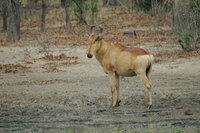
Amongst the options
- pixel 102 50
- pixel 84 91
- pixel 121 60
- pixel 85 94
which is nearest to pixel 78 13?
pixel 84 91

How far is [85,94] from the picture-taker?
1304 centimetres

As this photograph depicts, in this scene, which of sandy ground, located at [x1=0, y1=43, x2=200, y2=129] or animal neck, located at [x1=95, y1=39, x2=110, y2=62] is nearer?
sandy ground, located at [x1=0, y1=43, x2=200, y2=129]

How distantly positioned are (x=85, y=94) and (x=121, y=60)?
8.78ft

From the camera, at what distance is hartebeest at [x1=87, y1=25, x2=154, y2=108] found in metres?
10.4

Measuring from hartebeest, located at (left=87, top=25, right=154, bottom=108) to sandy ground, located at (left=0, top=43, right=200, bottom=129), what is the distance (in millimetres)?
822

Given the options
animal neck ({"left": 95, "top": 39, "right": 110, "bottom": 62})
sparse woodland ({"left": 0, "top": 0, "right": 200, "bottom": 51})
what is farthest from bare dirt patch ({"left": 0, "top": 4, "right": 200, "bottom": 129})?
sparse woodland ({"left": 0, "top": 0, "right": 200, "bottom": 51})

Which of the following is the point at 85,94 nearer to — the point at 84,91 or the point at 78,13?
the point at 84,91

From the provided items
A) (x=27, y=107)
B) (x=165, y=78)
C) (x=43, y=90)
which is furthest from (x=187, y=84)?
(x=27, y=107)

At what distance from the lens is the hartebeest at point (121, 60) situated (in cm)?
1041

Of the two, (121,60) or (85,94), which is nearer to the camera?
(121,60)

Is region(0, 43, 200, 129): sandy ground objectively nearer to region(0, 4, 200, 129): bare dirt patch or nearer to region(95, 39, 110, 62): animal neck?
region(0, 4, 200, 129): bare dirt patch

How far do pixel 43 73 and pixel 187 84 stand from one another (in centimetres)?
652

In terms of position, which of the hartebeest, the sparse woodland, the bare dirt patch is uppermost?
the hartebeest

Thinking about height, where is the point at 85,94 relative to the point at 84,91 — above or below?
above
